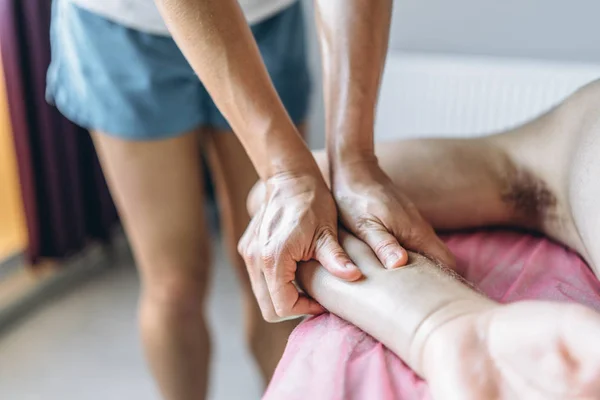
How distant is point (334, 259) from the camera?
0.78 m

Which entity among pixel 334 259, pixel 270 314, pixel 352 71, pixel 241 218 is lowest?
pixel 241 218

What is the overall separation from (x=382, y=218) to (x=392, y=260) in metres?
0.08

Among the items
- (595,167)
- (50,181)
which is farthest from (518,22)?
(50,181)

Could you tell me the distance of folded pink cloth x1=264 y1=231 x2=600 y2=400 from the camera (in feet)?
2.08

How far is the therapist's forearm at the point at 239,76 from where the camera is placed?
878 millimetres

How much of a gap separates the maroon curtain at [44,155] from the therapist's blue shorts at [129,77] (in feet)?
2.13

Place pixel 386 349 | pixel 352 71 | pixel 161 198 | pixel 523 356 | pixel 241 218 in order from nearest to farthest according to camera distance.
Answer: pixel 523 356 → pixel 386 349 → pixel 352 71 → pixel 161 198 → pixel 241 218

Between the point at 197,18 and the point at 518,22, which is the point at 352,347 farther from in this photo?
the point at 518,22

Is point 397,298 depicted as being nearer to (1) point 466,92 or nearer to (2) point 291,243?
(2) point 291,243

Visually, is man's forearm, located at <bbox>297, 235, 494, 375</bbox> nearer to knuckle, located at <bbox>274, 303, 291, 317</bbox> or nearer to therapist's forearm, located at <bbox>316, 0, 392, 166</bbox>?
knuckle, located at <bbox>274, 303, 291, 317</bbox>

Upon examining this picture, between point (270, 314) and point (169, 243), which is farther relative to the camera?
point (169, 243)

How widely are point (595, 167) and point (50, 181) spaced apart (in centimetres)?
153

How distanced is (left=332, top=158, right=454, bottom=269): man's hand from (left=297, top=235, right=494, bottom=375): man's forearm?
0.7 inches

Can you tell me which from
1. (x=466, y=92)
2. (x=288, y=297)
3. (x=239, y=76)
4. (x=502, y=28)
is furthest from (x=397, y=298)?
(x=502, y=28)
